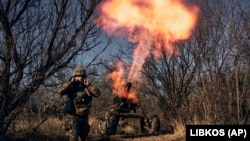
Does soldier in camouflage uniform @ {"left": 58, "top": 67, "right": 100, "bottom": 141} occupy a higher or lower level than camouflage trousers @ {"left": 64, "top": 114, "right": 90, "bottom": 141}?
higher

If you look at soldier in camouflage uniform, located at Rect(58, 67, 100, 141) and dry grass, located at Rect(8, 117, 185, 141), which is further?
dry grass, located at Rect(8, 117, 185, 141)

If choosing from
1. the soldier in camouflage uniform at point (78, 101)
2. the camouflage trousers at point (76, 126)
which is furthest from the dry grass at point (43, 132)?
the soldier in camouflage uniform at point (78, 101)

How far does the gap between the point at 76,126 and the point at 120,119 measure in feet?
20.7

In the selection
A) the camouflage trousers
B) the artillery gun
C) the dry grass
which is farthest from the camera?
the artillery gun

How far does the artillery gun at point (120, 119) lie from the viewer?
1595 centimetres

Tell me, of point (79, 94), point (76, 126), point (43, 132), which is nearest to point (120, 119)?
point (43, 132)

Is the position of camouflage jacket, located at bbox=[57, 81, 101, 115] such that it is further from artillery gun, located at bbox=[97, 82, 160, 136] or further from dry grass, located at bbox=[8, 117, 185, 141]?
artillery gun, located at bbox=[97, 82, 160, 136]

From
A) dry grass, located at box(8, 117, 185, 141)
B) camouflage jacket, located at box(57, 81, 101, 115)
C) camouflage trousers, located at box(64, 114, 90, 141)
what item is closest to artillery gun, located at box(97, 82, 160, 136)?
dry grass, located at box(8, 117, 185, 141)

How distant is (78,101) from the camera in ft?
36.3

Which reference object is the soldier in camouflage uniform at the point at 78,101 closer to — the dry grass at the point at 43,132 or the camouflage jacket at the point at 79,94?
the camouflage jacket at the point at 79,94

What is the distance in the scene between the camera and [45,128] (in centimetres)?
1422

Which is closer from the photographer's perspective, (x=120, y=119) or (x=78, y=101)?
(x=78, y=101)

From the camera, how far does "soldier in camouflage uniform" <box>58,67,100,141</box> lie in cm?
1082

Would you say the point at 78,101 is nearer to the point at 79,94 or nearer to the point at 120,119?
the point at 79,94
